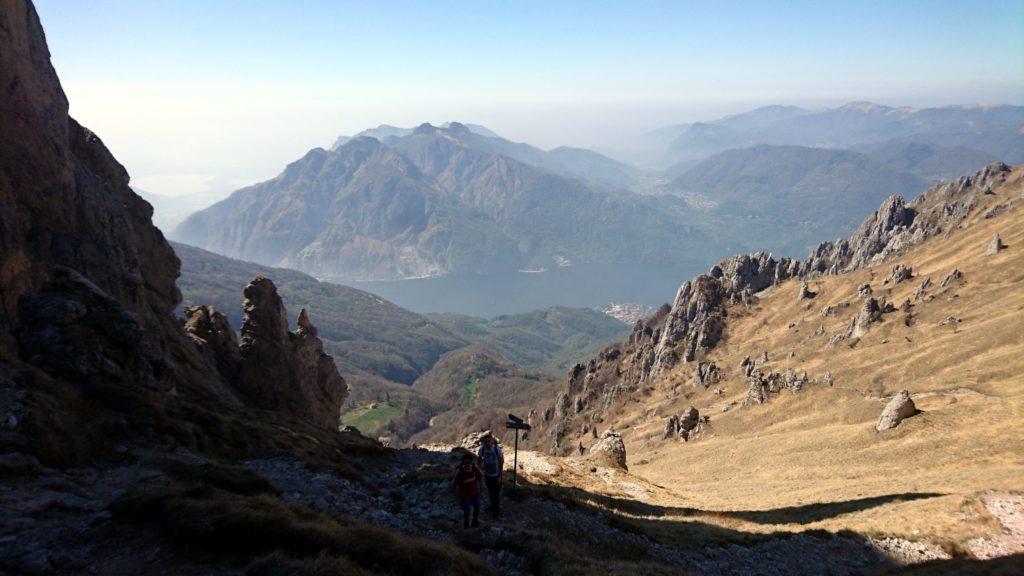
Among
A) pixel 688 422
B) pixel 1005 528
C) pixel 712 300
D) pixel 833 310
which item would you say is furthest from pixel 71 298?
pixel 712 300

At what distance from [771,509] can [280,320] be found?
145 ft

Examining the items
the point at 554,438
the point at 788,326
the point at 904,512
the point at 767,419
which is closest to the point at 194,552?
the point at 904,512

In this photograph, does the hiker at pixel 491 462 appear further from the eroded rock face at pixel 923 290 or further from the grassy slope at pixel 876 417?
the eroded rock face at pixel 923 290

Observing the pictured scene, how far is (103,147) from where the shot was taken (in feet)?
148

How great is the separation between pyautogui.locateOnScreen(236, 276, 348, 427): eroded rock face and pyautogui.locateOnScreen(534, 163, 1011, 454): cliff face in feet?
262

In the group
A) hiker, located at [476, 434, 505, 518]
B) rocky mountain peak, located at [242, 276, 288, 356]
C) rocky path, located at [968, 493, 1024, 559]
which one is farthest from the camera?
rocky mountain peak, located at [242, 276, 288, 356]

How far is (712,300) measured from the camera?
155m

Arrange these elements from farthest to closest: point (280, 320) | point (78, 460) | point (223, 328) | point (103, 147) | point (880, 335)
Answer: point (880, 335) < point (280, 320) < point (223, 328) < point (103, 147) < point (78, 460)

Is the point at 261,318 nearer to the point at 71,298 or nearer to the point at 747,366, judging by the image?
the point at 71,298

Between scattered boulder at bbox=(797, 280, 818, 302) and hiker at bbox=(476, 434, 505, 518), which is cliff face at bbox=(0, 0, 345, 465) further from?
scattered boulder at bbox=(797, 280, 818, 302)

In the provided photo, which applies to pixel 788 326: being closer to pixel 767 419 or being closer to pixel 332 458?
pixel 767 419

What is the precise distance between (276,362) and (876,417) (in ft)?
195

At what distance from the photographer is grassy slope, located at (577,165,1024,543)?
32938 mm

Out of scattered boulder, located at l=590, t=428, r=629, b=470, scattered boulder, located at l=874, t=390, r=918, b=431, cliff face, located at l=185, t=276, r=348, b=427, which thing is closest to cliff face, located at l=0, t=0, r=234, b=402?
cliff face, located at l=185, t=276, r=348, b=427
